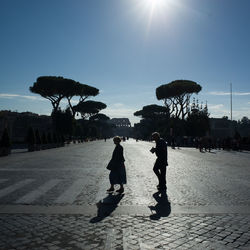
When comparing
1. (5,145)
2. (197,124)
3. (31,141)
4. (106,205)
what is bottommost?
(106,205)

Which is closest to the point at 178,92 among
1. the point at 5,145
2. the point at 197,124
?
the point at 197,124

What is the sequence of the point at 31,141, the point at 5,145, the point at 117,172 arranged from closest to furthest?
the point at 117,172 → the point at 5,145 → the point at 31,141

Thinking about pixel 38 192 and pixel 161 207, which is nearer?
pixel 161 207

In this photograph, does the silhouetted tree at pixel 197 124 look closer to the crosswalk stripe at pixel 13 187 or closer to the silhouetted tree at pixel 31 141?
the silhouetted tree at pixel 31 141

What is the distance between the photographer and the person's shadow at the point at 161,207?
207 inches

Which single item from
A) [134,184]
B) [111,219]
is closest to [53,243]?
[111,219]

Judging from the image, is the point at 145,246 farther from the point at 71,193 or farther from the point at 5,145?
the point at 5,145

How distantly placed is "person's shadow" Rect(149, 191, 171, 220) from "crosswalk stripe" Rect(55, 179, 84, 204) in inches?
72.1

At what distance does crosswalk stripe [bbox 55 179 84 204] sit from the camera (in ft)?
21.3

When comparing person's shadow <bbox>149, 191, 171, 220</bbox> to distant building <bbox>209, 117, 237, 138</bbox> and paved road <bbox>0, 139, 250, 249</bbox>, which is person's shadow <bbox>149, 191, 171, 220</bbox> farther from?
distant building <bbox>209, 117, 237, 138</bbox>

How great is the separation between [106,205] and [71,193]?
152 cm

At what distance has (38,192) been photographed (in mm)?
7395

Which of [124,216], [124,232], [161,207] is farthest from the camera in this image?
[161,207]

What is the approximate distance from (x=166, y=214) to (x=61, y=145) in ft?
123
